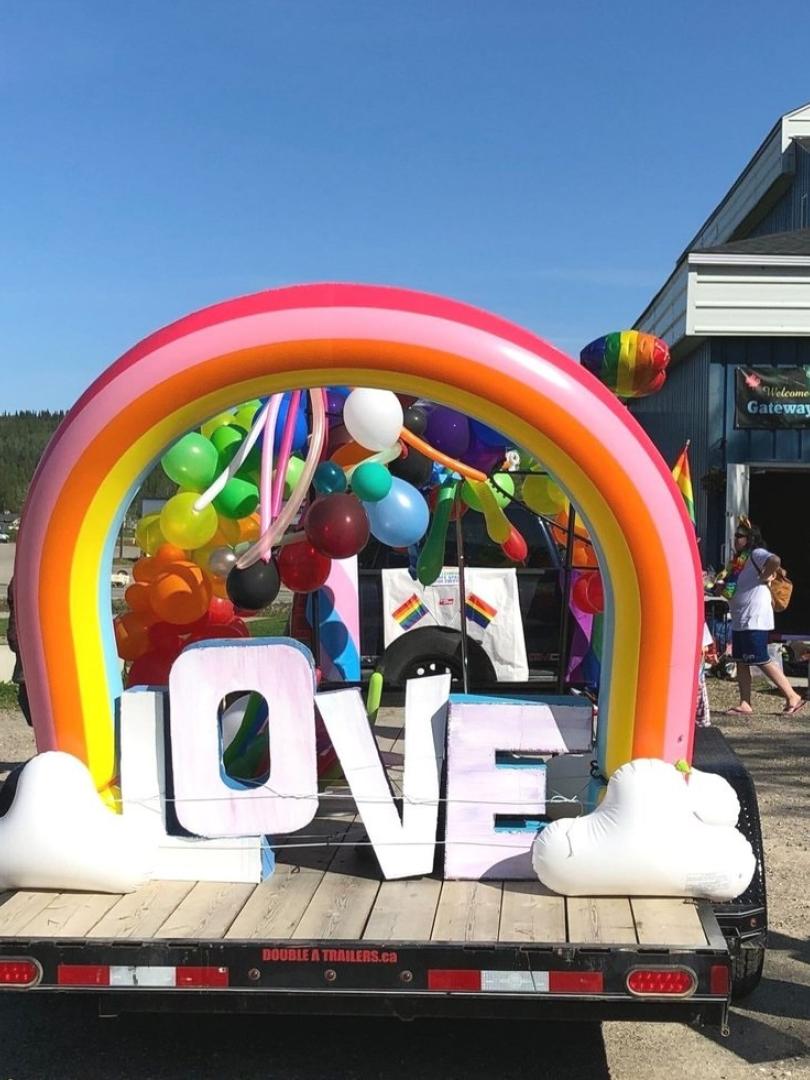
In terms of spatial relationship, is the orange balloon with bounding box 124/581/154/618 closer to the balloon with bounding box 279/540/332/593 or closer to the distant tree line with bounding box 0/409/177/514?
the balloon with bounding box 279/540/332/593

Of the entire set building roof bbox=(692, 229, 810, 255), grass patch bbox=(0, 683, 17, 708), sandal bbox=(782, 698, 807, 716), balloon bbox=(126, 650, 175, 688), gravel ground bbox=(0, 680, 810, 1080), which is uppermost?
building roof bbox=(692, 229, 810, 255)

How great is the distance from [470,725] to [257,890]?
89cm

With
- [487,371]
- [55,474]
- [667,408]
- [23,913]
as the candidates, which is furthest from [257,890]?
[667,408]

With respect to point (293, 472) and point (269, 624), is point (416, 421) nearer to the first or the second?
point (293, 472)

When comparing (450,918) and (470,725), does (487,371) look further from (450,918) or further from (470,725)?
(450,918)

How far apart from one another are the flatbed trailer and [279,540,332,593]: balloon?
1.75 metres

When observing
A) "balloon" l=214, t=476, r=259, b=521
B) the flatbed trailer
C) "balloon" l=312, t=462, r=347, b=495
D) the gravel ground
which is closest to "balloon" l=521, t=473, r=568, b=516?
"balloon" l=312, t=462, r=347, b=495

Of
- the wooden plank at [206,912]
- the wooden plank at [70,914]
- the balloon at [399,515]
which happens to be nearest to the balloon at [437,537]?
the balloon at [399,515]

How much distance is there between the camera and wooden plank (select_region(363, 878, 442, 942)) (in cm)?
356

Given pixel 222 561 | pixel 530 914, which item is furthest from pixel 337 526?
pixel 530 914

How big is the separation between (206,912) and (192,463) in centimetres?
214

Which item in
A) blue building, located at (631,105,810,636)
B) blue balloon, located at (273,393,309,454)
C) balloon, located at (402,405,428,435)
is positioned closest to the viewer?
blue balloon, located at (273,393,309,454)

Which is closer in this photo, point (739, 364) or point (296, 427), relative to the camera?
point (296, 427)

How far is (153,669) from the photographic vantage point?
5.67 metres
